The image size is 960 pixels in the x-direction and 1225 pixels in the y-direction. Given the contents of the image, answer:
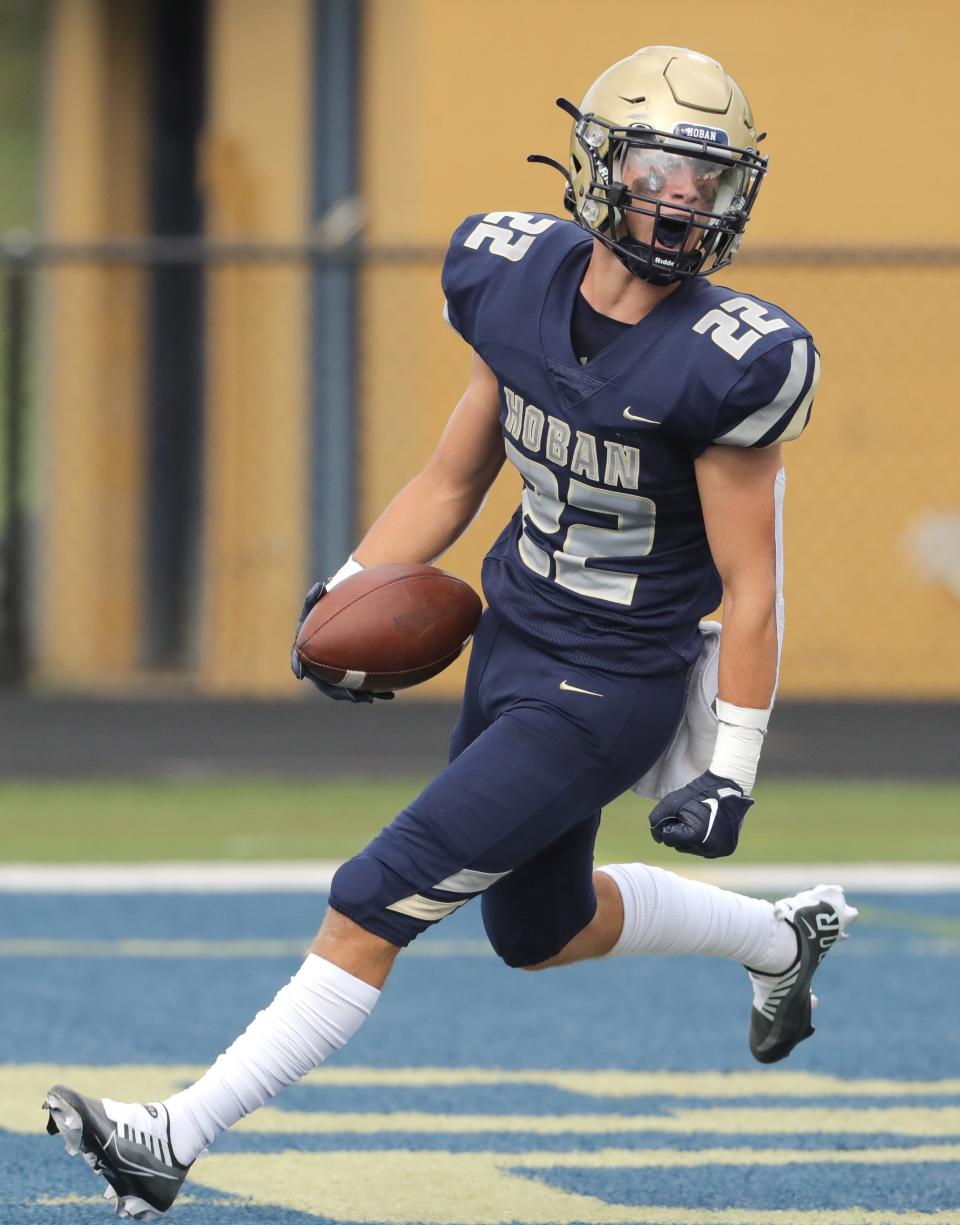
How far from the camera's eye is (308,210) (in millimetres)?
10789

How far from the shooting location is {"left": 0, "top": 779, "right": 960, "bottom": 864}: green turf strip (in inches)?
280

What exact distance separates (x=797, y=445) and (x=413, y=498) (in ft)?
21.4

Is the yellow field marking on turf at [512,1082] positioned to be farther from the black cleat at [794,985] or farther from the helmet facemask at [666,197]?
the helmet facemask at [666,197]

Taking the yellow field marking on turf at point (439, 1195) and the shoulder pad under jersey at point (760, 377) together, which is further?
the yellow field marking on turf at point (439, 1195)

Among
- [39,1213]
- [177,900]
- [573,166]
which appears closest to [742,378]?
[573,166]

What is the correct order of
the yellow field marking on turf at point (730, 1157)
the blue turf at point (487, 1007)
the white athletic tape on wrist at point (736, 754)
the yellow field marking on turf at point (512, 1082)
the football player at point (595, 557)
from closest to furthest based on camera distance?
1. the football player at point (595, 557)
2. the white athletic tape on wrist at point (736, 754)
3. the yellow field marking on turf at point (730, 1157)
4. the yellow field marking on turf at point (512, 1082)
5. the blue turf at point (487, 1007)

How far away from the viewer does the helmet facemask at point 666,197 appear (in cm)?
328

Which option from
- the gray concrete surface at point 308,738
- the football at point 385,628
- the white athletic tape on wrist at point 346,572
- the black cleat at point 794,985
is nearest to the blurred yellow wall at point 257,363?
the gray concrete surface at point 308,738

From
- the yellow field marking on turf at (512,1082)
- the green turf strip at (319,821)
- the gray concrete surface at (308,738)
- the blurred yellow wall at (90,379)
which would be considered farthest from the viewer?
the blurred yellow wall at (90,379)

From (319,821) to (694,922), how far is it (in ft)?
12.9

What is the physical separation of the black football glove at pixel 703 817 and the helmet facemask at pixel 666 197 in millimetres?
796

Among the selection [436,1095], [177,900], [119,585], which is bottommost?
[119,585]

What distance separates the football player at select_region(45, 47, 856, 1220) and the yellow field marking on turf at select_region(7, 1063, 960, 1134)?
867mm

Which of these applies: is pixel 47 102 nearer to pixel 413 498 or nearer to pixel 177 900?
pixel 177 900
